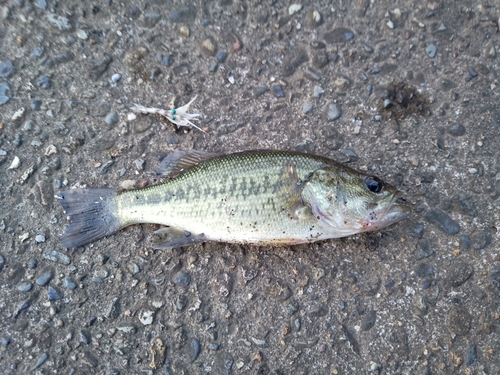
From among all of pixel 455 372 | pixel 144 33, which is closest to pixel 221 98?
pixel 144 33

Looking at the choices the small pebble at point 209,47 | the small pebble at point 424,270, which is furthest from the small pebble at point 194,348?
the small pebble at point 209,47

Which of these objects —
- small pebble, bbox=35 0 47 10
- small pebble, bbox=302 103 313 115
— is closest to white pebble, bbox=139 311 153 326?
small pebble, bbox=302 103 313 115

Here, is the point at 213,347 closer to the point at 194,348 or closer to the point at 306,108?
the point at 194,348

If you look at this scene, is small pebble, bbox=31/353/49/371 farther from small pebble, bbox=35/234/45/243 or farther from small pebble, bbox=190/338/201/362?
small pebble, bbox=190/338/201/362

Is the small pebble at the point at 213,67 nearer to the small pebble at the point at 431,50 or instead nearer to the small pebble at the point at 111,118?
the small pebble at the point at 111,118

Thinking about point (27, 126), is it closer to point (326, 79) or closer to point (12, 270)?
point (12, 270)
